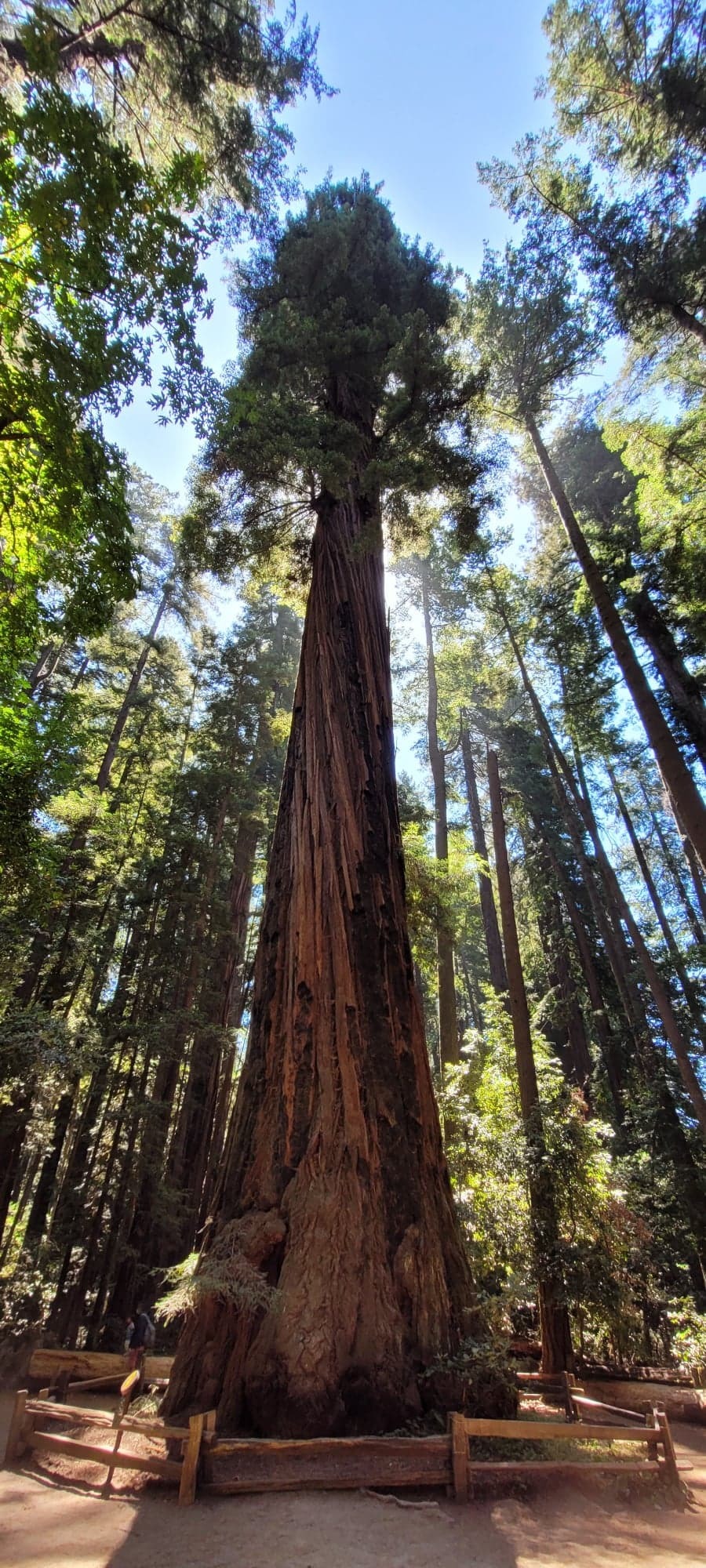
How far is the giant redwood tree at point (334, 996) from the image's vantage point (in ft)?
12.1

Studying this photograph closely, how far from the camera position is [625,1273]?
275 inches

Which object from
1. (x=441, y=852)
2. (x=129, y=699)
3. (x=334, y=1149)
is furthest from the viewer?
(x=129, y=699)

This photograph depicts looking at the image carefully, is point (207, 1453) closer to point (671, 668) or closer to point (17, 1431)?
point (17, 1431)

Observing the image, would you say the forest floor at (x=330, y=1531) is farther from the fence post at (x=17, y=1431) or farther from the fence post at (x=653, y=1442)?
the fence post at (x=17, y=1431)

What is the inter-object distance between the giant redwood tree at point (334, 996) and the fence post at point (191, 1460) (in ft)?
1.37

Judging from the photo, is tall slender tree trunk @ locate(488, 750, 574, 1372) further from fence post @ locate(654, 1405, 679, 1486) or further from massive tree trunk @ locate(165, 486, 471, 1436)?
massive tree trunk @ locate(165, 486, 471, 1436)

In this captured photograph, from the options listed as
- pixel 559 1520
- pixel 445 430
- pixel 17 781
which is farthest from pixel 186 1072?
pixel 445 430

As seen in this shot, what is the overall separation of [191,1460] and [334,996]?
249 cm

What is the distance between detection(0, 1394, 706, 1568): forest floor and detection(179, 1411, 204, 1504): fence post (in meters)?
0.07

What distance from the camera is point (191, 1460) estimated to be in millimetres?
3156

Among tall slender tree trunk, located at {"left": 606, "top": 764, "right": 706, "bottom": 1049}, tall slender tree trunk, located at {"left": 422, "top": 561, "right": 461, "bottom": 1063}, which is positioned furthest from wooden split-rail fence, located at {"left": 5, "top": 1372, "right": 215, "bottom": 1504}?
tall slender tree trunk, located at {"left": 606, "top": 764, "right": 706, "bottom": 1049}

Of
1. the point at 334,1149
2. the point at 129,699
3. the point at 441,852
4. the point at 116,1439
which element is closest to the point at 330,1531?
the point at 116,1439

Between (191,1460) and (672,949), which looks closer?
(191,1460)

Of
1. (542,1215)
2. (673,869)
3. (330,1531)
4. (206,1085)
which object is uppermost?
(673,869)
